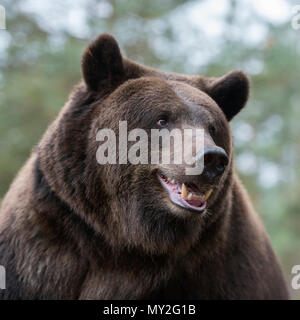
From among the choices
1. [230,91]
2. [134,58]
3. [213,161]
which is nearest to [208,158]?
[213,161]

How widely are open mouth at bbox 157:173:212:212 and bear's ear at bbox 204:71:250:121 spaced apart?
113 centimetres

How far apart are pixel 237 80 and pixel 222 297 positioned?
1947 millimetres

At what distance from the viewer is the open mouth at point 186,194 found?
3801mm

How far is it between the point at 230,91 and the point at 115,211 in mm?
1554

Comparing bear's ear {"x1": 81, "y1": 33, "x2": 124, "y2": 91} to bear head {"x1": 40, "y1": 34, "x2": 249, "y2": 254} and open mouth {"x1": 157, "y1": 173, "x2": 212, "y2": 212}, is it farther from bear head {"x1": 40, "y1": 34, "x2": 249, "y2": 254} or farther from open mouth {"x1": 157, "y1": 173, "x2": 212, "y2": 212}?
open mouth {"x1": 157, "y1": 173, "x2": 212, "y2": 212}

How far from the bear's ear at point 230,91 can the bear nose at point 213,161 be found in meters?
1.28

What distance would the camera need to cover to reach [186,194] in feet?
12.6

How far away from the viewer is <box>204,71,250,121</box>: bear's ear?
186 inches

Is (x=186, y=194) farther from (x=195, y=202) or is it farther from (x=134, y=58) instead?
(x=134, y=58)

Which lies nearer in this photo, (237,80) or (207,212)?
(207,212)

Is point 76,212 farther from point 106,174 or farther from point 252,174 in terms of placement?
point 252,174

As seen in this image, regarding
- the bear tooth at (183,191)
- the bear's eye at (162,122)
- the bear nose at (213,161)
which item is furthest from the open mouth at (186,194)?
the bear's eye at (162,122)

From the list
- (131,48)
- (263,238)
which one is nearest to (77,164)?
(263,238)

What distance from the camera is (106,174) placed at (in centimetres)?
414
